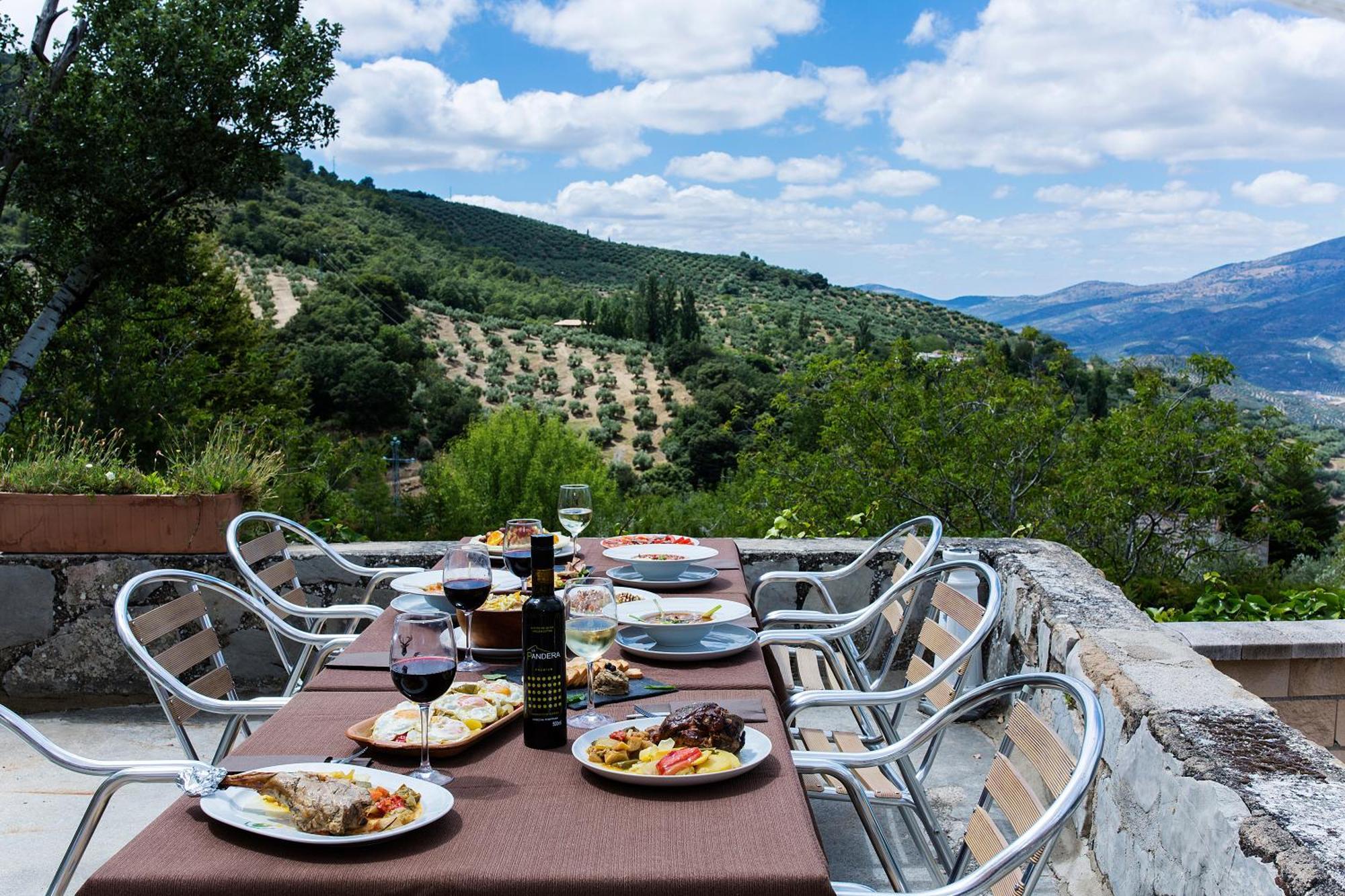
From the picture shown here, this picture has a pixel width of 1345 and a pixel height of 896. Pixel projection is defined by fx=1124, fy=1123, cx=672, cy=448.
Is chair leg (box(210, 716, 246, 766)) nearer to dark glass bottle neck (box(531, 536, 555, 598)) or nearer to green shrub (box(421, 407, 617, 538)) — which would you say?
dark glass bottle neck (box(531, 536, 555, 598))

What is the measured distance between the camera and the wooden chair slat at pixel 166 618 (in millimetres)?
2197

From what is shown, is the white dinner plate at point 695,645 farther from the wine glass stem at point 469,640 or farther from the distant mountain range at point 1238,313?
the distant mountain range at point 1238,313

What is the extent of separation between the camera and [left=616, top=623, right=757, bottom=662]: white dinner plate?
84.9 inches

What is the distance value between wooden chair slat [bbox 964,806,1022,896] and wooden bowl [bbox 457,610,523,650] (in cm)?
90

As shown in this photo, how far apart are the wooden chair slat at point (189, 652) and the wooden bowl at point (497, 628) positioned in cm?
62

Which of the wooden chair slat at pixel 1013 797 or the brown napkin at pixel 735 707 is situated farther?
the brown napkin at pixel 735 707

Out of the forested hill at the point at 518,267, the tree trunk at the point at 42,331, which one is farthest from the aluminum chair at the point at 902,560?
the forested hill at the point at 518,267

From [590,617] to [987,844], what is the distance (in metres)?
0.65

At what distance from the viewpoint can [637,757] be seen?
5.11 ft

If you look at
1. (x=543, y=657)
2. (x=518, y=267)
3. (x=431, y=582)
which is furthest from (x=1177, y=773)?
(x=518, y=267)

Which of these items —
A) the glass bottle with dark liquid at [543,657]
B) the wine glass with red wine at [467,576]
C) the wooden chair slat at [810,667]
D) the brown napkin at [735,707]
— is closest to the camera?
the glass bottle with dark liquid at [543,657]

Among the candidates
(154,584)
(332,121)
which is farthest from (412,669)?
(332,121)

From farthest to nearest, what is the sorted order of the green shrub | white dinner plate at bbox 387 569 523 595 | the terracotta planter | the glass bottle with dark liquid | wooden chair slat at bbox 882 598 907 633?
the green shrub → the terracotta planter → wooden chair slat at bbox 882 598 907 633 → white dinner plate at bbox 387 569 523 595 → the glass bottle with dark liquid

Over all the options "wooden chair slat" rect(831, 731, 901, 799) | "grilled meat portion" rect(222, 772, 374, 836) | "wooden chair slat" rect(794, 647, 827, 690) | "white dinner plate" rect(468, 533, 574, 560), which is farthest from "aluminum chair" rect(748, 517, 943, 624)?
"grilled meat portion" rect(222, 772, 374, 836)
